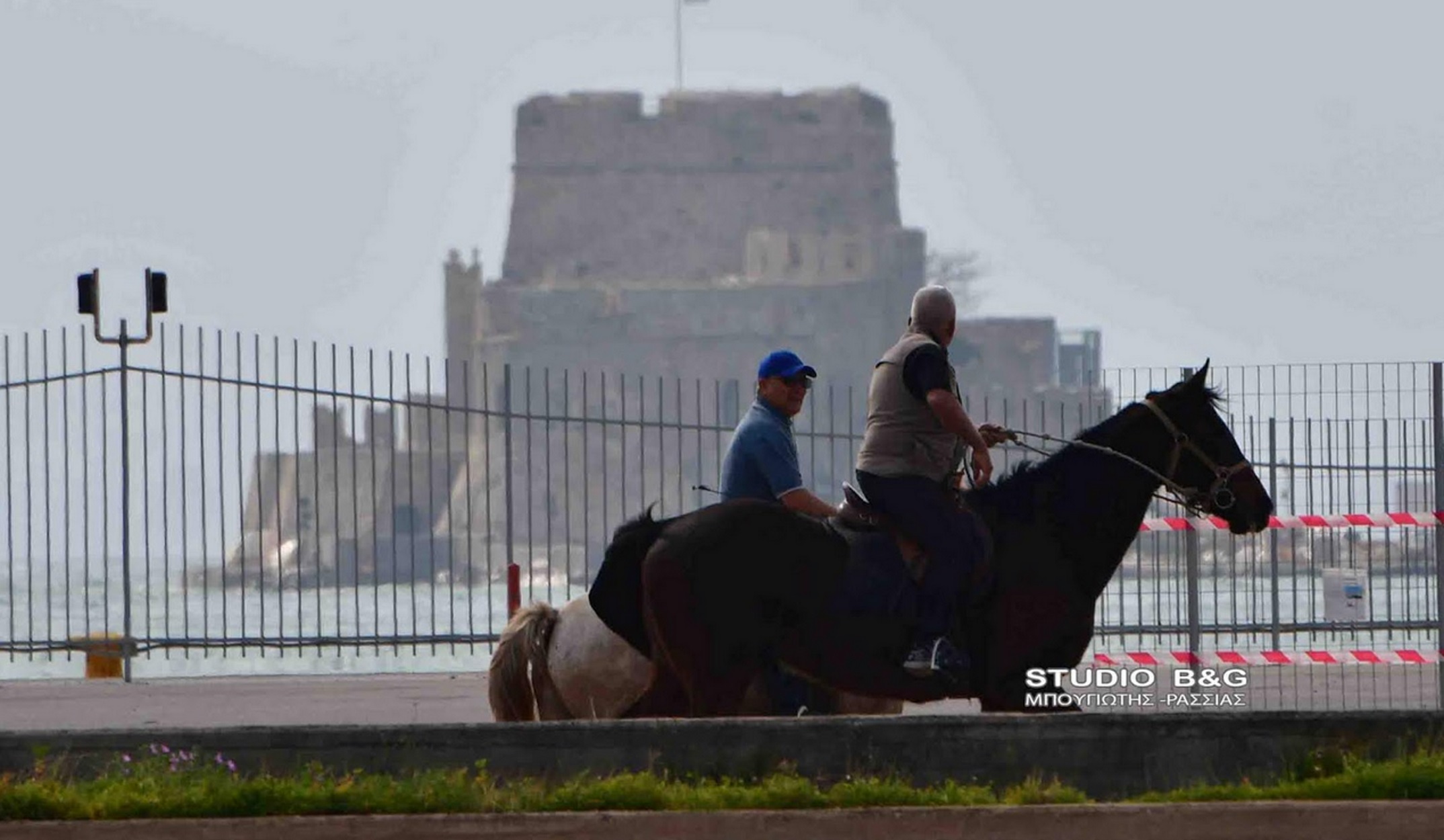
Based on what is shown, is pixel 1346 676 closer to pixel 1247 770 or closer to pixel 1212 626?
pixel 1212 626

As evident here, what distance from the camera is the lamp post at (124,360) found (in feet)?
50.9

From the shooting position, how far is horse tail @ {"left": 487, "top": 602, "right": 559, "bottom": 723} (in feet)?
28.2

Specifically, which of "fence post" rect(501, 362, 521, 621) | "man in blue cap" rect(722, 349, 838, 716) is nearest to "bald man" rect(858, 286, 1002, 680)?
"man in blue cap" rect(722, 349, 838, 716)

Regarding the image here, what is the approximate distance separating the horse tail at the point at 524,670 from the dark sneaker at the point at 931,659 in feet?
3.41

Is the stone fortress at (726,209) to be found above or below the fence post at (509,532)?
above

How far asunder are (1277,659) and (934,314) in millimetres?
4261

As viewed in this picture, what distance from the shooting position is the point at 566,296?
112 m

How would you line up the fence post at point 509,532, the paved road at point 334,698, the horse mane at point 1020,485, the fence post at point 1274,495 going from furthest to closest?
the fence post at point 509,532, the fence post at point 1274,495, the paved road at point 334,698, the horse mane at point 1020,485

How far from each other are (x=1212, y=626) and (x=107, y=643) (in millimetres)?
5565

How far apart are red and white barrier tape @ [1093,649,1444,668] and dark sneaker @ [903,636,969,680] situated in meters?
3.46

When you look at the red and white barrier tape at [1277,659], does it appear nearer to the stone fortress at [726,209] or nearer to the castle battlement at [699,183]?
the stone fortress at [726,209]

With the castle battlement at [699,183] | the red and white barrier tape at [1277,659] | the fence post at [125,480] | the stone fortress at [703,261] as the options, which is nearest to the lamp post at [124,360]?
the fence post at [125,480]

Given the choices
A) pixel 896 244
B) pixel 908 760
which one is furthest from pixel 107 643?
pixel 896 244

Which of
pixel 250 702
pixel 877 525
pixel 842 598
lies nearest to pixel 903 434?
pixel 877 525
